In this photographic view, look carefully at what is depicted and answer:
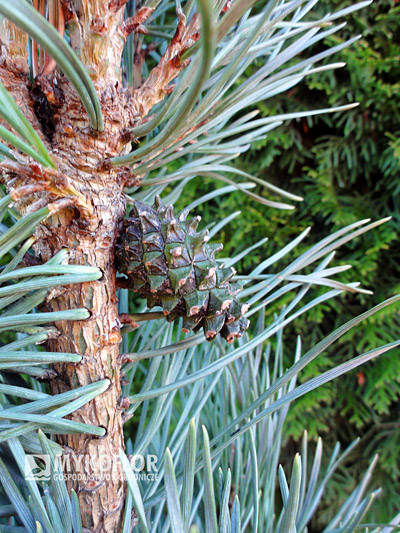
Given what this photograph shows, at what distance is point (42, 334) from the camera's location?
0.26 metres

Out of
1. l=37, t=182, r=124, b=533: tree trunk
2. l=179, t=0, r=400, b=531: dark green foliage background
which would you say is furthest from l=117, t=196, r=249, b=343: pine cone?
l=179, t=0, r=400, b=531: dark green foliage background

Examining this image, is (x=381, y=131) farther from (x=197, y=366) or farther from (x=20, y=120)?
(x=20, y=120)

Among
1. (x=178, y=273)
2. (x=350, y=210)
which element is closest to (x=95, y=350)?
(x=178, y=273)

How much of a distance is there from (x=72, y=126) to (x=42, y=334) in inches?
5.3

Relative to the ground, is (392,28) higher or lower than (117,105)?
Result: higher

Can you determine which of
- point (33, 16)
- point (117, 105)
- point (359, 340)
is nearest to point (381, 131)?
point (359, 340)

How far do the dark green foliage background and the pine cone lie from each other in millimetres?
462

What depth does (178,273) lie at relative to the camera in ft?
Answer: 0.84

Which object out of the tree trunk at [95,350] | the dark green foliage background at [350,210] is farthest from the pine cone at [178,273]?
the dark green foliage background at [350,210]

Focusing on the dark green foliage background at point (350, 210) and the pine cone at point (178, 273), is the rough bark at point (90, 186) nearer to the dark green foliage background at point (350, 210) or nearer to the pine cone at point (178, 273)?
the pine cone at point (178, 273)

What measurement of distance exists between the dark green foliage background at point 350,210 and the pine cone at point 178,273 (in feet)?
1.52

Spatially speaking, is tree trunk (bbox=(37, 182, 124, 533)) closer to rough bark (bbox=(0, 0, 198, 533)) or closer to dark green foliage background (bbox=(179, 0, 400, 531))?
rough bark (bbox=(0, 0, 198, 533))

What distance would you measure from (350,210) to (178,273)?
559 millimetres

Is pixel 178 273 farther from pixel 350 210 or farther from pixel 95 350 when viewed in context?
pixel 350 210
